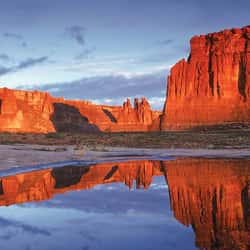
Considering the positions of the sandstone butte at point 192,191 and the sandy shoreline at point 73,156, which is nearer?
the sandstone butte at point 192,191

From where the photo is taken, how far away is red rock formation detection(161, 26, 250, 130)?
10576 cm

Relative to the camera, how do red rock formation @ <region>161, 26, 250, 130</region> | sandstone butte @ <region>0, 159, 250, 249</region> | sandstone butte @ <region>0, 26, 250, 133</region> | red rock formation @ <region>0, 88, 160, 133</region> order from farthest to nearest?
red rock formation @ <region>0, 88, 160, 133</region> → sandstone butte @ <region>0, 26, 250, 133</region> → red rock formation @ <region>161, 26, 250, 130</region> → sandstone butte @ <region>0, 159, 250, 249</region>

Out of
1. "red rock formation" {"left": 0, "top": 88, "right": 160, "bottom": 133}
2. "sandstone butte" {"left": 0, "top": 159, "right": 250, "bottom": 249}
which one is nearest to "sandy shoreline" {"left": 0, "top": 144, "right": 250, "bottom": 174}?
"sandstone butte" {"left": 0, "top": 159, "right": 250, "bottom": 249}

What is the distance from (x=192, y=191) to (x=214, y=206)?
204 centimetres

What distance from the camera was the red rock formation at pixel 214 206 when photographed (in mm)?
6586

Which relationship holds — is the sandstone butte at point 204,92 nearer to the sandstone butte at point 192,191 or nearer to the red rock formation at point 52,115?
the red rock formation at point 52,115

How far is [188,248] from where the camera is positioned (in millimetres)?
6141

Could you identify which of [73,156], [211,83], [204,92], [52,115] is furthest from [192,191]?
[52,115]

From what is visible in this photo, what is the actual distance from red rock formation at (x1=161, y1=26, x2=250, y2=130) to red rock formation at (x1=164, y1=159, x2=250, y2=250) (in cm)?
8988

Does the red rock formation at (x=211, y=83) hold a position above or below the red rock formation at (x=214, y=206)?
above

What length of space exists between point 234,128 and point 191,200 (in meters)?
87.4

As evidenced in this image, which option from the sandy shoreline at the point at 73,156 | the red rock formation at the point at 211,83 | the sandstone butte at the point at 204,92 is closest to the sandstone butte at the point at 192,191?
the sandy shoreline at the point at 73,156

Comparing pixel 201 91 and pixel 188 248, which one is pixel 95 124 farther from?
pixel 188 248

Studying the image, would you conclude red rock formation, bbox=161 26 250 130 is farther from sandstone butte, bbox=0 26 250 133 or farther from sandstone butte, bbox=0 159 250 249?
sandstone butte, bbox=0 159 250 249
